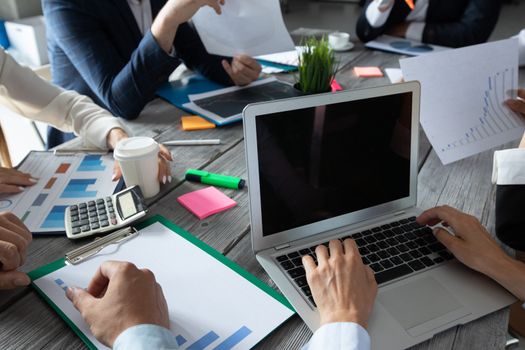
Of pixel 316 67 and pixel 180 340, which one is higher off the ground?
pixel 316 67

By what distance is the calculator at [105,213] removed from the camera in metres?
0.70

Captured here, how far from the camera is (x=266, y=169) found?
634 mm

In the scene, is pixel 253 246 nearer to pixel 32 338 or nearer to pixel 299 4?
pixel 32 338

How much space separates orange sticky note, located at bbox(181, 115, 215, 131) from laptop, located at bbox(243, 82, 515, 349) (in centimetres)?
51

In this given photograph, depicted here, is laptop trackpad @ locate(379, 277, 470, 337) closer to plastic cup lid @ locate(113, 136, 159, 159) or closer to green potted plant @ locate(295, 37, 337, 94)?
plastic cup lid @ locate(113, 136, 159, 159)

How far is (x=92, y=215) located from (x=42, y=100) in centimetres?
55

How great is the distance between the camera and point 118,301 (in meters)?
0.52

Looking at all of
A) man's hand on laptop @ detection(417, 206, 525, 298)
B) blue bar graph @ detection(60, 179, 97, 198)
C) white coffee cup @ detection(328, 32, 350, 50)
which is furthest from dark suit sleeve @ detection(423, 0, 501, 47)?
blue bar graph @ detection(60, 179, 97, 198)

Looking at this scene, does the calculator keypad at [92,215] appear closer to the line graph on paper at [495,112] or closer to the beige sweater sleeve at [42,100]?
the beige sweater sleeve at [42,100]

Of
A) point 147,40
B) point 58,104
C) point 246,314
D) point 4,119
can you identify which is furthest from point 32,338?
point 4,119

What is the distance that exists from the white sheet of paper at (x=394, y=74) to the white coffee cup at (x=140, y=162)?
0.90 meters

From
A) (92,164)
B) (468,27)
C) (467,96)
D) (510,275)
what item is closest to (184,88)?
(92,164)

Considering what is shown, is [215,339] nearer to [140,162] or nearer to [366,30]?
[140,162]

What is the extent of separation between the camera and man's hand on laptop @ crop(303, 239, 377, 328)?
1.73 ft
